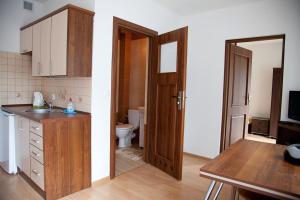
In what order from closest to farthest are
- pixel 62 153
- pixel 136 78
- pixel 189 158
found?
pixel 62 153, pixel 189 158, pixel 136 78

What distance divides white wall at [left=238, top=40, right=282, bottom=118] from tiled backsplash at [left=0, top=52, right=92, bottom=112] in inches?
185

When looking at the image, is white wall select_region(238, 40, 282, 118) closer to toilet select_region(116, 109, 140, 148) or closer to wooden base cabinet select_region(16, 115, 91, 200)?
toilet select_region(116, 109, 140, 148)

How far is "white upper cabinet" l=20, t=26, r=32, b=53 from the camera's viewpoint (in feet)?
9.33

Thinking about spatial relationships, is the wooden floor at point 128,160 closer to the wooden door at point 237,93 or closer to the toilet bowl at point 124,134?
the toilet bowl at point 124,134

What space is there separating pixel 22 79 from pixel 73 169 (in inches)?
70.5

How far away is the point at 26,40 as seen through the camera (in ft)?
9.63

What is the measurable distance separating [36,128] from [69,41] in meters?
0.98

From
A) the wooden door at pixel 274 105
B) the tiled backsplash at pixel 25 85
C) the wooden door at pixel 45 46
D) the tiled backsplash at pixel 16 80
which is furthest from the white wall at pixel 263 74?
the tiled backsplash at pixel 16 80

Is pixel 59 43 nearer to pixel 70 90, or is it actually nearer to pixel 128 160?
pixel 70 90

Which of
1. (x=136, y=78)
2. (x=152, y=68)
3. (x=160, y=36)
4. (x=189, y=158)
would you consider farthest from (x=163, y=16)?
(x=189, y=158)

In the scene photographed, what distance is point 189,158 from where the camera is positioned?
3541 millimetres

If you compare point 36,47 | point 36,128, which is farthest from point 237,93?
point 36,47

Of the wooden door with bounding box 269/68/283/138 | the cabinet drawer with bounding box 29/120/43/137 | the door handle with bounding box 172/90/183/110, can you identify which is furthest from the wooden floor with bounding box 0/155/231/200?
the wooden door with bounding box 269/68/283/138

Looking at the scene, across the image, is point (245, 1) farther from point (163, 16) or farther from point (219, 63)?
point (163, 16)
